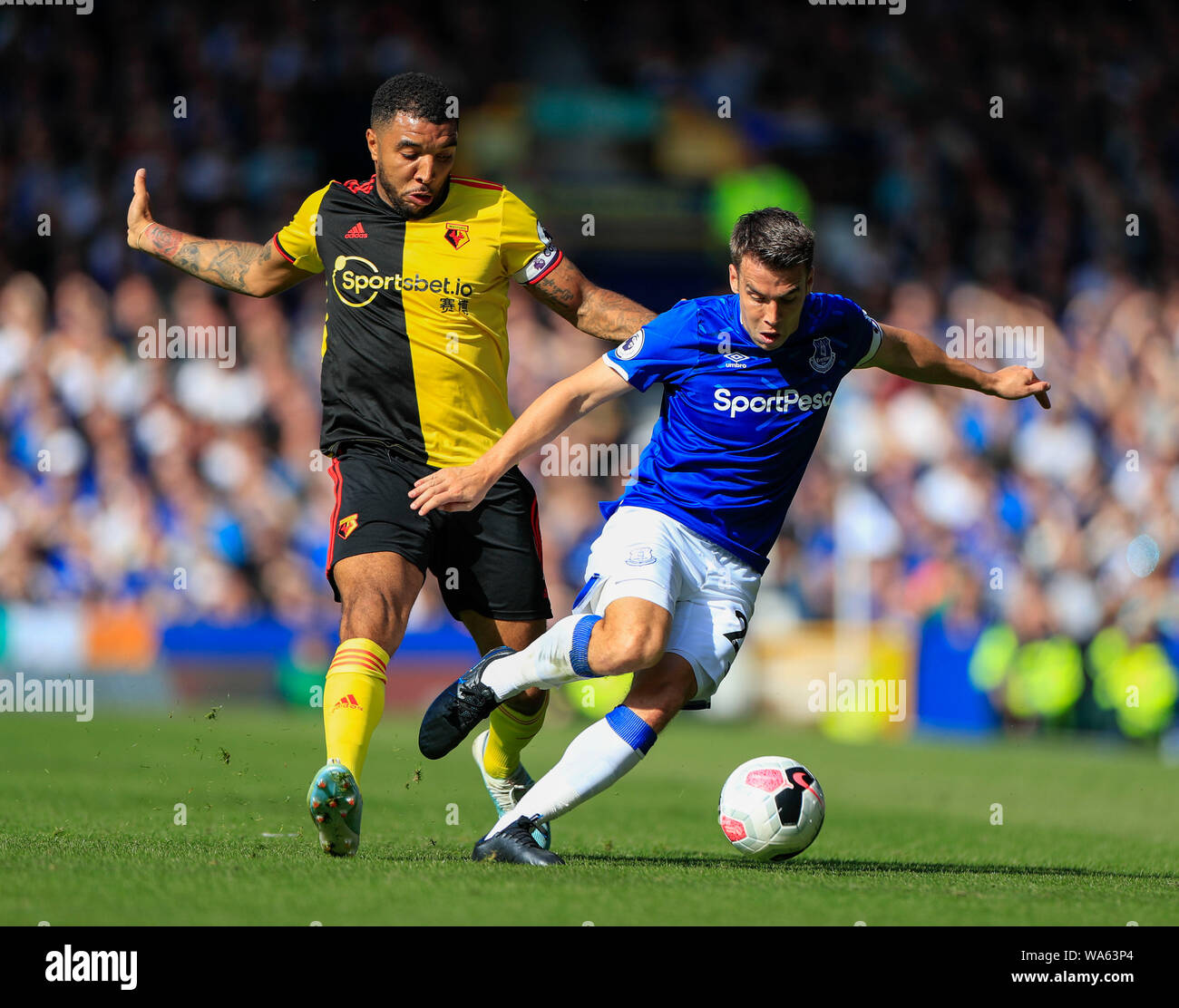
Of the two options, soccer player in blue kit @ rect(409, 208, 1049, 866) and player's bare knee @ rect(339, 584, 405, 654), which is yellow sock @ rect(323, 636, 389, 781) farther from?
soccer player in blue kit @ rect(409, 208, 1049, 866)

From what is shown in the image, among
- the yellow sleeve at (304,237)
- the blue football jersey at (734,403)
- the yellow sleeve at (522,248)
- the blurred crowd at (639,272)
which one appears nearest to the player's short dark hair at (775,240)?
the blue football jersey at (734,403)

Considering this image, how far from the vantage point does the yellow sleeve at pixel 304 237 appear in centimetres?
655

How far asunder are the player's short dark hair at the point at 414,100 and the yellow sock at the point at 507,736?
2304mm

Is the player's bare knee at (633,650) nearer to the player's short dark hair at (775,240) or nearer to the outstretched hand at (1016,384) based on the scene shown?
the player's short dark hair at (775,240)

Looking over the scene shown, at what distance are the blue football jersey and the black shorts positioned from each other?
20.2 inches

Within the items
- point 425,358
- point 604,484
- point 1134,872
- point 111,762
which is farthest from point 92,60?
point 1134,872

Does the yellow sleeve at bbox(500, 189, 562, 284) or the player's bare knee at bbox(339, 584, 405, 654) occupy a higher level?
the yellow sleeve at bbox(500, 189, 562, 284)

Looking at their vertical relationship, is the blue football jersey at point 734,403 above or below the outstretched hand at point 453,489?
above

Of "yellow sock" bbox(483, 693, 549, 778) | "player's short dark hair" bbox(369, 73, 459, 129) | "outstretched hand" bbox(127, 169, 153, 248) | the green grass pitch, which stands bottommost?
the green grass pitch

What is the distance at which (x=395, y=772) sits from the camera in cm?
1026

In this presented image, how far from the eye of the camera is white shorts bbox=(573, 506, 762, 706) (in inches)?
234

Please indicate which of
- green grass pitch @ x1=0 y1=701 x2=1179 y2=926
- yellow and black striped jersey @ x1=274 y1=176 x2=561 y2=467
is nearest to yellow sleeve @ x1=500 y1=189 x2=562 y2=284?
yellow and black striped jersey @ x1=274 y1=176 x2=561 y2=467

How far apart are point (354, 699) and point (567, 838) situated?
182 centimetres
